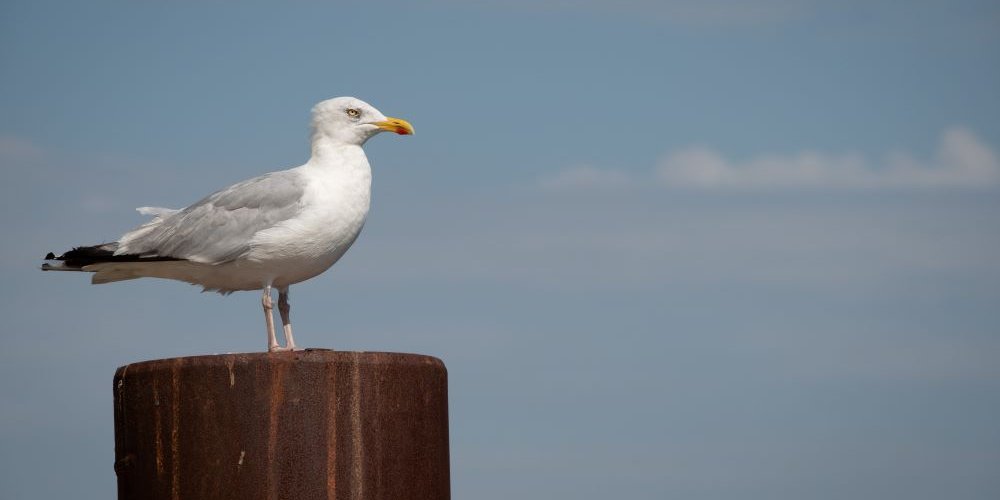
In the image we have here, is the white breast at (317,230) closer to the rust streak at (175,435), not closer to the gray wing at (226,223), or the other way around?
the gray wing at (226,223)

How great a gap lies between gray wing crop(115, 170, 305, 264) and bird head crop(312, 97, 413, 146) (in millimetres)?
560

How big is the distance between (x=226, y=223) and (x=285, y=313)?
0.87 metres

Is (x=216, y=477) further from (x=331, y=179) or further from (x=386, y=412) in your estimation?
(x=331, y=179)

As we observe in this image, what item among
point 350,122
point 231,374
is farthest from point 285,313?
point 231,374

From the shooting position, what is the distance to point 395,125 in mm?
9836

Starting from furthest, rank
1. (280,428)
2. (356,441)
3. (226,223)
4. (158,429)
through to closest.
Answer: (226,223), (158,429), (356,441), (280,428)

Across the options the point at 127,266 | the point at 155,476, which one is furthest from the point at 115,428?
the point at 127,266

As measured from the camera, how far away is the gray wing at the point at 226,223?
356 inches

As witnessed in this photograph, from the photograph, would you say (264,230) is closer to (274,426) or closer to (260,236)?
(260,236)

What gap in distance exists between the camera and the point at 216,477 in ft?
21.4

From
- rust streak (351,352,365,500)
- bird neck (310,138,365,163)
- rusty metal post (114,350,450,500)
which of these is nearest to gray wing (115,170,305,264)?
bird neck (310,138,365,163)

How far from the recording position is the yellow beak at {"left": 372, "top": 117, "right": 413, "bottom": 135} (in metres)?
9.81

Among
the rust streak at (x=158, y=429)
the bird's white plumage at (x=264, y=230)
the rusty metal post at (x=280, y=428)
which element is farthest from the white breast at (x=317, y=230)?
the rust streak at (x=158, y=429)

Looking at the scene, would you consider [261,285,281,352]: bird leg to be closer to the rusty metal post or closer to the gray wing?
the gray wing
